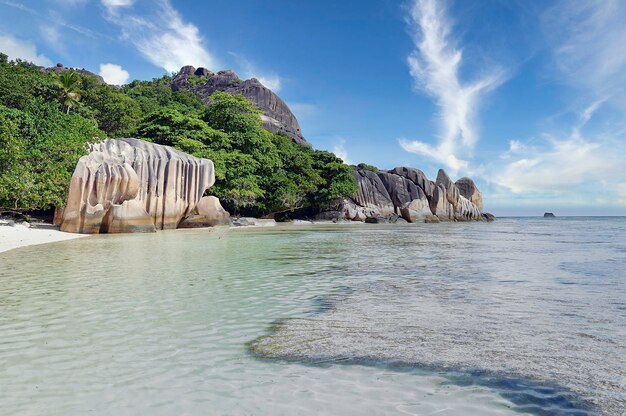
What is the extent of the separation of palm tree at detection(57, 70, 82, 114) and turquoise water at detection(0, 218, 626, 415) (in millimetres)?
35725

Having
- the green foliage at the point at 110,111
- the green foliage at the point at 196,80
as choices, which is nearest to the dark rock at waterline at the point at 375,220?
the green foliage at the point at 110,111

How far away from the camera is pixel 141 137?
33.7 metres

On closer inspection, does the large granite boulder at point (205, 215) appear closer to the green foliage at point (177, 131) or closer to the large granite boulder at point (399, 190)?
the green foliage at point (177, 131)

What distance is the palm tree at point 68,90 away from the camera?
3712 cm

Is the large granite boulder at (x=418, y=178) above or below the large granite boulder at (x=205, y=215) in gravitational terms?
above

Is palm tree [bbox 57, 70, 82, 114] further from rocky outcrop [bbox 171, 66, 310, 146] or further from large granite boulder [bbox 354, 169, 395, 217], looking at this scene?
large granite boulder [bbox 354, 169, 395, 217]

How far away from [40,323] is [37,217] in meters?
24.7

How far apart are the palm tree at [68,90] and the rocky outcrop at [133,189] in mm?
19499

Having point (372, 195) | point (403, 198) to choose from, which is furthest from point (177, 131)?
point (403, 198)

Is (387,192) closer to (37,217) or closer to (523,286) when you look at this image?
(37,217)

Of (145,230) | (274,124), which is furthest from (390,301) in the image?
(274,124)

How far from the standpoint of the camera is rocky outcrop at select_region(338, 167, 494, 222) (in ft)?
159

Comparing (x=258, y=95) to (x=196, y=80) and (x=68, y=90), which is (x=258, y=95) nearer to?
(x=196, y=80)

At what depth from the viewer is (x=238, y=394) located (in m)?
2.81
